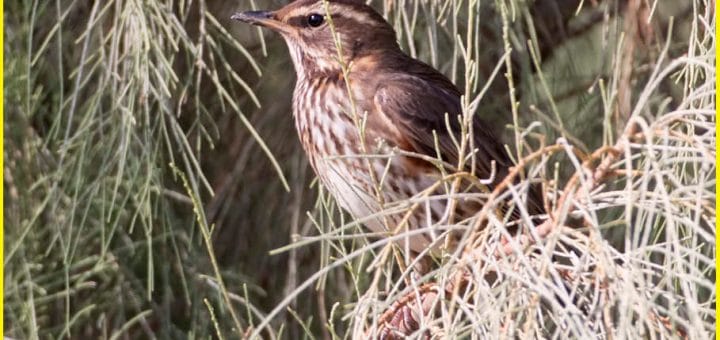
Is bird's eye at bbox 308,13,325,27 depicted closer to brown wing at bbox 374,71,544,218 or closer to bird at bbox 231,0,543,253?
bird at bbox 231,0,543,253

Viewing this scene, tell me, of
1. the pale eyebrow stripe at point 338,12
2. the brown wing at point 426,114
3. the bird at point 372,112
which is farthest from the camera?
the pale eyebrow stripe at point 338,12

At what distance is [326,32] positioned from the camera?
4.02m

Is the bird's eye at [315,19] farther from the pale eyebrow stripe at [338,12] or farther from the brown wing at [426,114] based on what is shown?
the brown wing at [426,114]

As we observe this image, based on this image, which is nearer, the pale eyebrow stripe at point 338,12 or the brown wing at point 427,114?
the brown wing at point 427,114

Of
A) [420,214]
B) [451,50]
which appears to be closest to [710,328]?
[420,214]

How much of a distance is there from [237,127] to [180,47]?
345mm

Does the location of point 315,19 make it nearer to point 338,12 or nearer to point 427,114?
point 338,12

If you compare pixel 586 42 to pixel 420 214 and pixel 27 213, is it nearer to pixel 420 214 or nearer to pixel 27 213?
pixel 420 214

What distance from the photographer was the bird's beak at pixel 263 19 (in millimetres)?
3635

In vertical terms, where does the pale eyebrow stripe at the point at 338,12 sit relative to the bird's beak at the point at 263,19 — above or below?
below

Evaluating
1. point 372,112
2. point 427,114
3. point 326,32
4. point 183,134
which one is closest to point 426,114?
point 427,114

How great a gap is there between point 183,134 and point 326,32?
629 mm

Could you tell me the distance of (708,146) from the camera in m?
2.20

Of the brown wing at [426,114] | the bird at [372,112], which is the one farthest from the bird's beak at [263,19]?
the brown wing at [426,114]
